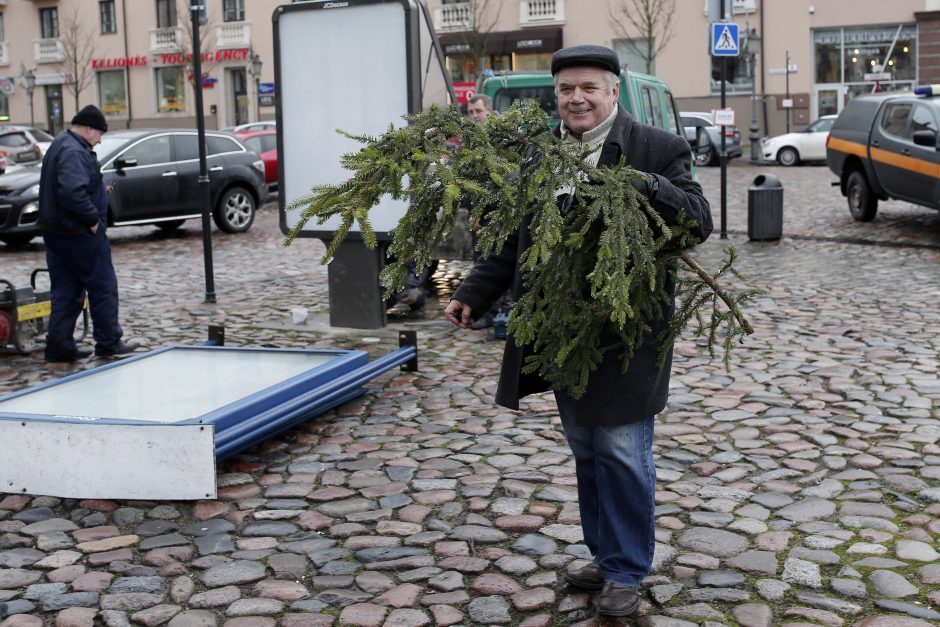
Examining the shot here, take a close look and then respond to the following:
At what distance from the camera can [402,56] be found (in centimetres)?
934

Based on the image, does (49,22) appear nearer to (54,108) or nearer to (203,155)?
(54,108)

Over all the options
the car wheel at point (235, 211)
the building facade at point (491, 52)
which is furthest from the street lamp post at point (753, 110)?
the car wheel at point (235, 211)

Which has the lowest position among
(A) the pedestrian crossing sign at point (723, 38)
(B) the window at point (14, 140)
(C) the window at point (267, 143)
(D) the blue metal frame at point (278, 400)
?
(D) the blue metal frame at point (278, 400)

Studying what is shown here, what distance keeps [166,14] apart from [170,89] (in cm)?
336

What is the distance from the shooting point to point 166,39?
175 ft

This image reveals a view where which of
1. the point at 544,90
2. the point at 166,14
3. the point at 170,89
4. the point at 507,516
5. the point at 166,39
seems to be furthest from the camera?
the point at 170,89

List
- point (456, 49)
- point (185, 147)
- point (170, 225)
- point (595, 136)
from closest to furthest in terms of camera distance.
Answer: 1. point (595, 136)
2. point (185, 147)
3. point (170, 225)
4. point (456, 49)

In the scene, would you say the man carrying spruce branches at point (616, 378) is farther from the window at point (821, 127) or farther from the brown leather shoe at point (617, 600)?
the window at point (821, 127)

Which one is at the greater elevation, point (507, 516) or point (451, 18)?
point (451, 18)

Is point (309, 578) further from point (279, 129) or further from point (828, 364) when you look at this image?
point (279, 129)

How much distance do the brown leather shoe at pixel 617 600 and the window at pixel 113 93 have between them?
55054mm

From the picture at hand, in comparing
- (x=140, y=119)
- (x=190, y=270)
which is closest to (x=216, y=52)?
(x=140, y=119)

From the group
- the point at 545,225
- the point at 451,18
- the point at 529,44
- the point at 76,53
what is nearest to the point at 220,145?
the point at 545,225

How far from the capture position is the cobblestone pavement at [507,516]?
14.0ft
